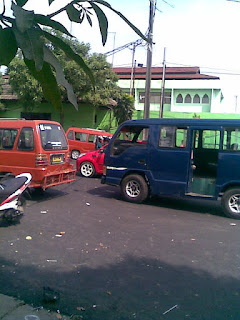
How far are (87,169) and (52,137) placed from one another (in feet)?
15.0

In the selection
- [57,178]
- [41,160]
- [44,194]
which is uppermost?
[41,160]

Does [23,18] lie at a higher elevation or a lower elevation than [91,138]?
higher

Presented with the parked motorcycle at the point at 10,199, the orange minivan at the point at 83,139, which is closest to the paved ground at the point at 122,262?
the parked motorcycle at the point at 10,199

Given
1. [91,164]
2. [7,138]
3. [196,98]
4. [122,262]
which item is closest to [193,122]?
[122,262]

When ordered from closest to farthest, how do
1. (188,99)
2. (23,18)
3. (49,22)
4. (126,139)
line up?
(23,18) → (49,22) → (126,139) → (188,99)

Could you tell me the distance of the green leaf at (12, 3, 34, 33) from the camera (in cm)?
135

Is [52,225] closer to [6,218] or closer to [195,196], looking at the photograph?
[6,218]

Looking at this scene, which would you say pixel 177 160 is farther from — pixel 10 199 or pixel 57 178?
pixel 10 199

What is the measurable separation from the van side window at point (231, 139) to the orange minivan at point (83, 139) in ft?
36.2

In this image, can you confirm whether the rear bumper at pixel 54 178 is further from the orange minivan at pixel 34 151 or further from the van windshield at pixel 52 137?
the van windshield at pixel 52 137

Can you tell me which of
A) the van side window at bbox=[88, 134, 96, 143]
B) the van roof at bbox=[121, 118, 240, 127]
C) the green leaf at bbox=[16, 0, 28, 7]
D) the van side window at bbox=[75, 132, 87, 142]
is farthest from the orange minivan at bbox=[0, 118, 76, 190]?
the van side window at bbox=[75, 132, 87, 142]

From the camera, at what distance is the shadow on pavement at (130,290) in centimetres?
346

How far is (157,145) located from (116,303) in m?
5.37

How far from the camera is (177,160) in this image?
26.9ft
